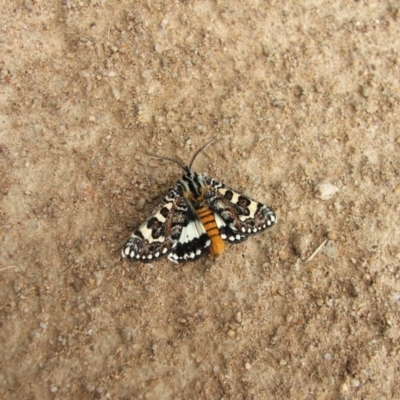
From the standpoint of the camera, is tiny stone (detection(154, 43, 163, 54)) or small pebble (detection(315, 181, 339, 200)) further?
tiny stone (detection(154, 43, 163, 54))

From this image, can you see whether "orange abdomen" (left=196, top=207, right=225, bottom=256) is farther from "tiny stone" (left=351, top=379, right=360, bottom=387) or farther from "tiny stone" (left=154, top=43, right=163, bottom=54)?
"tiny stone" (left=154, top=43, right=163, bottom=54)

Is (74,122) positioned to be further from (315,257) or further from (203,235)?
(315,257)

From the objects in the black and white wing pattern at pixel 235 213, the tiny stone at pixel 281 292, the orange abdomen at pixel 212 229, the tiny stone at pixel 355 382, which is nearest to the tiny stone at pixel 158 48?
the black and white wing pattern at pixel 235 213

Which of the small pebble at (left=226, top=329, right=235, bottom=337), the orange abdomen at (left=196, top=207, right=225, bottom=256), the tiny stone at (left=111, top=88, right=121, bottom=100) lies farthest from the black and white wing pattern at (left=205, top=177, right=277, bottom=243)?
the tiny stone at (left=111, top=88, right=121, bottom=100)

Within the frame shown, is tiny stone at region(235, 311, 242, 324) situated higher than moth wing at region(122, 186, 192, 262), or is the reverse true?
moth wing at region(122, 186, 192, 262)

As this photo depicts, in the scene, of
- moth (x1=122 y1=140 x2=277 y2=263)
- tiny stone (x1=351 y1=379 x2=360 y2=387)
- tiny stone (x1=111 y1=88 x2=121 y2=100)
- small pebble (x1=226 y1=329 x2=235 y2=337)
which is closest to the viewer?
tiny stone (x1=351 y1=379 x2=360 y2=387)

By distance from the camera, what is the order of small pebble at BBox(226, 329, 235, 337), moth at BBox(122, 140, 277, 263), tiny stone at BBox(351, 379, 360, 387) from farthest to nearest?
moth at BBox(122, 140, 277, 263) → small pebble at BBox(226, 329, 235, 337) → tiny stone at BBox(351, 379, 360, 387)

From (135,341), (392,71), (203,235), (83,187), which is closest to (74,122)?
(83,187)
